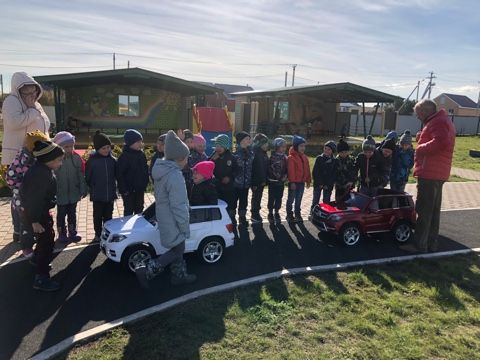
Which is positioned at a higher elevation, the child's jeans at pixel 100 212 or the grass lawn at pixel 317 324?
the child's jeans at pixel 100 212

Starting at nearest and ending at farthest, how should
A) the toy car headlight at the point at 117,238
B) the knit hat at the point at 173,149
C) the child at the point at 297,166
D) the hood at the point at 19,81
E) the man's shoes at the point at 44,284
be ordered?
the knit hat at the point at 173,149
the man's shoes at the point at 44,284
the toy car headlight at the point at 117,238
the hood at the point at 19,81
the child at the point at 297,166

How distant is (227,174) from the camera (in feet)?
24.0

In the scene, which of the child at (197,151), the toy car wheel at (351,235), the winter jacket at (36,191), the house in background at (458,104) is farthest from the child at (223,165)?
the house in background at (458,104)

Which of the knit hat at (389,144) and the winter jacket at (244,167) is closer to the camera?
the winter jacket at (244,167)

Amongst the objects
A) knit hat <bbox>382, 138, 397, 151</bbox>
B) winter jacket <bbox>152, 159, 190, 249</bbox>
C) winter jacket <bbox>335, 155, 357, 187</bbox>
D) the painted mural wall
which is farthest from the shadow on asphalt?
the painted mural wall

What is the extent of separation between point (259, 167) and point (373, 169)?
2.40 m

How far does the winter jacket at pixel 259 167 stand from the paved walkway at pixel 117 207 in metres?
0.98

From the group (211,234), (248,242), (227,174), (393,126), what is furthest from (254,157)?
(393,126)

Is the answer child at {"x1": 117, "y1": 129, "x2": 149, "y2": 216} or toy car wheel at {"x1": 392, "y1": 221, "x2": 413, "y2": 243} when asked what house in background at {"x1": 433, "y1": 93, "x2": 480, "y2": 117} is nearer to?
toy car wheel at {"x1": 392, "y1": 221, "x2": 413, "y2": 243}

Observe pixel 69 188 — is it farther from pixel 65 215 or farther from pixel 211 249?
pixel 211 249

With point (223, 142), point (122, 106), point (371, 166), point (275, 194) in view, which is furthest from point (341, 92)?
point (223, 142)

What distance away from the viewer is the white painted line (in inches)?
144

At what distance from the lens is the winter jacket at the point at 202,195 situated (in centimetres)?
601

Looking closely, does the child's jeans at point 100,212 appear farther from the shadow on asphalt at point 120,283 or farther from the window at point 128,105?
the window at point 128,105
